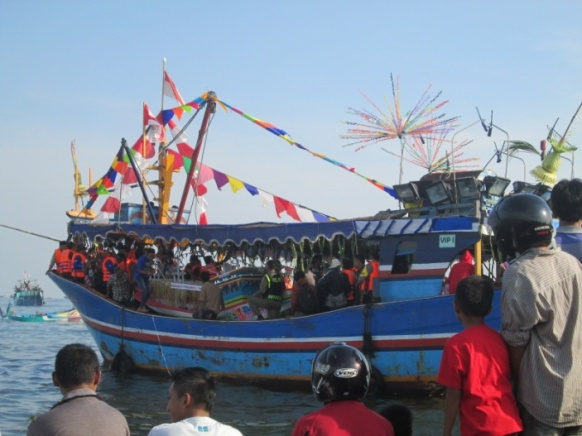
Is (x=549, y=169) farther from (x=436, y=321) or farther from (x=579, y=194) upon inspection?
(x=579, y=194)

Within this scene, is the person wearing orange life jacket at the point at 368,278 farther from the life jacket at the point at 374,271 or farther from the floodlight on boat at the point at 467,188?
the floodlight on boat at the point at 467,188

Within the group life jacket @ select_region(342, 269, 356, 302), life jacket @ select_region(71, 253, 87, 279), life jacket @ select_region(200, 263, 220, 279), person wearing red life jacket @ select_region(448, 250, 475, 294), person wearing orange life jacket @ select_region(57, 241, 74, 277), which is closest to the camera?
person wearing red life jacket @ select_region(448, 250, 475, 294)

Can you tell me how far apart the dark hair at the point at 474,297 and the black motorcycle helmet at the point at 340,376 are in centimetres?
73

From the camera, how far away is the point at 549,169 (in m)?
14.9

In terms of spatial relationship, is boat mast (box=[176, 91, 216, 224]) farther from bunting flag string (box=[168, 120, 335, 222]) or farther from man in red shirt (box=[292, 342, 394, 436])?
man in red shirt (box=[292, 342, 394, 436])

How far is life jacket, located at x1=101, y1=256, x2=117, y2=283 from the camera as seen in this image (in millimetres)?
18750

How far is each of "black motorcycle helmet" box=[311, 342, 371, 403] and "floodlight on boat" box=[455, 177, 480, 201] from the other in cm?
1024

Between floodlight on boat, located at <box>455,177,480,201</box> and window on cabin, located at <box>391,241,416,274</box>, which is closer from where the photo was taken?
floodlight on boat, located at <box>455,177,480,201</box>

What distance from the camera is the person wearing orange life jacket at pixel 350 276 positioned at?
14.4 meters

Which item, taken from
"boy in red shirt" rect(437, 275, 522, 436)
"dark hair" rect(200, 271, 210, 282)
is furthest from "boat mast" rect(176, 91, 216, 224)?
"boy in red shirt" rect(437, 275, 522, 436)

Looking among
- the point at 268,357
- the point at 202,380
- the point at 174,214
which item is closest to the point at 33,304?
the point at 174,214

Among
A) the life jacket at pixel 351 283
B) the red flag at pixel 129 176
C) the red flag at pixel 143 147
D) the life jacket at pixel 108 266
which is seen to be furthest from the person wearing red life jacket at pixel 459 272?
the red flag at pixel 143 147

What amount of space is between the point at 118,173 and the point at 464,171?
378 inches

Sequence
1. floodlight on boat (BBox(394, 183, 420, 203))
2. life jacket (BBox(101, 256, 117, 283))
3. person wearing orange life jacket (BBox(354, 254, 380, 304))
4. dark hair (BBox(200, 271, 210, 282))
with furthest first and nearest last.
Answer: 1. life jacket (BBox(101, 256, 117, 283))
2. dark hair (BBox(200, 271, 210, 282))
3. floodlight on boat (BBox(394, 183, 420, 203))
4. person wearing orange life jacket (BBox(354, 254, 380, 304))
